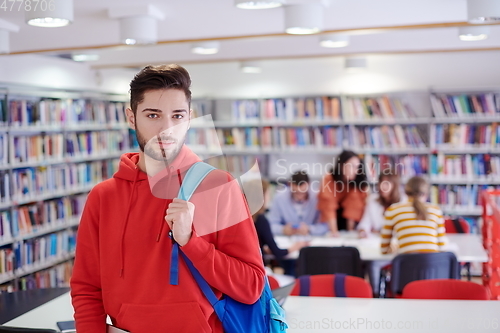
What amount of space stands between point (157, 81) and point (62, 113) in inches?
186

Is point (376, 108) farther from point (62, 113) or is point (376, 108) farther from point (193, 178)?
point (193, 178)

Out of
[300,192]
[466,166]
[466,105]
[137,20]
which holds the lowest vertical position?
[300,192]

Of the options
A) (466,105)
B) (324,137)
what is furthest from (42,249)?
(466,105)

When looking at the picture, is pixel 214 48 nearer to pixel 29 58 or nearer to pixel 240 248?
pixel 29 58

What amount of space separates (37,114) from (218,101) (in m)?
2.56

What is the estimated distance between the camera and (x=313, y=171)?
22.7ft

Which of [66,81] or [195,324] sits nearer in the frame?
[195,324]

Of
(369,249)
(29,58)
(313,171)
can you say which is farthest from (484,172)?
(29,58)

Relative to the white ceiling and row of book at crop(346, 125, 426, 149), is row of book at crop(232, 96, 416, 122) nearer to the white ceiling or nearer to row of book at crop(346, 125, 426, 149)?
row of book at crop(346, 125, 426, 149)

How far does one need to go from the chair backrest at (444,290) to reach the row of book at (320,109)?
392 centimetres

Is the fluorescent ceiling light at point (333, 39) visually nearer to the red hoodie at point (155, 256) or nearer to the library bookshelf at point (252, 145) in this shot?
the library bookshelf at point (252, 145)

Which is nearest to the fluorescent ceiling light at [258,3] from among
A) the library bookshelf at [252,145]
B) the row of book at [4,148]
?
the library bookshelf at [252,145]

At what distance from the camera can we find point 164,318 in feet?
4.66

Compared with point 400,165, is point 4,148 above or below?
above
